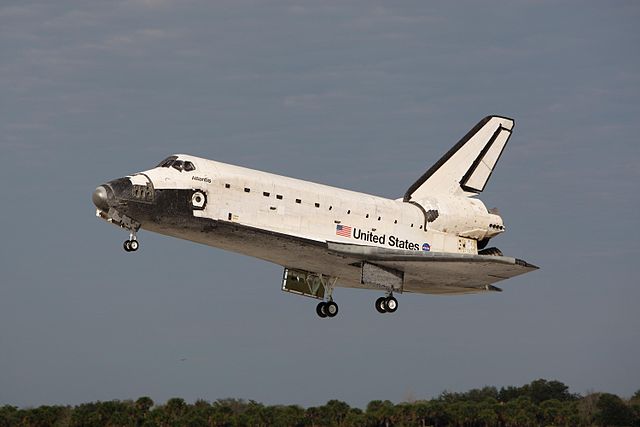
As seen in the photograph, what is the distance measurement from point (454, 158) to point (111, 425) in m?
24.3

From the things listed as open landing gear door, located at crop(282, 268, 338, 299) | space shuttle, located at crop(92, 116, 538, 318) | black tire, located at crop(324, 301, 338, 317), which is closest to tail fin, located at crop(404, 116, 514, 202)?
space shuttle, located at crop(92, 116, 538, 318)

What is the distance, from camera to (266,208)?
119 feet

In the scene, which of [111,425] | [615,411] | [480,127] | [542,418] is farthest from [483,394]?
A: [480,127]

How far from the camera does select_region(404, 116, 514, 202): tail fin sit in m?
42.0

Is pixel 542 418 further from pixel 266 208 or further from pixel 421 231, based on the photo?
pixel 266 208

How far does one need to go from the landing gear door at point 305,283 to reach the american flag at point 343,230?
129 inches

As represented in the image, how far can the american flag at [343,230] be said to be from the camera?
1484 inches

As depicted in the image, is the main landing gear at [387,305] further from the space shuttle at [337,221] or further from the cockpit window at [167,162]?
the cockpit window at [167,162]

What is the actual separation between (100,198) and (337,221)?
7444 millimetres

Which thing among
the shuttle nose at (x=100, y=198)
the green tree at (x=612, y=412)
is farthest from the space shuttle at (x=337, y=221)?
the green tree at (x=612, y=412)

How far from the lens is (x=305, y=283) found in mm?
40906

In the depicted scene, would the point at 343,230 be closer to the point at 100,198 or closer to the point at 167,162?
the point at 167,162

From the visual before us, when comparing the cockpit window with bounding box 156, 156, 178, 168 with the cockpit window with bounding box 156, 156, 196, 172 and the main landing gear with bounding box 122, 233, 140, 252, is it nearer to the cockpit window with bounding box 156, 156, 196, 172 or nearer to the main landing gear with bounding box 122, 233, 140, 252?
the cockpit window with bounding box 156, 156, 196, 172

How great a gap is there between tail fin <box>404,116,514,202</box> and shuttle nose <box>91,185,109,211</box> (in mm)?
11178
